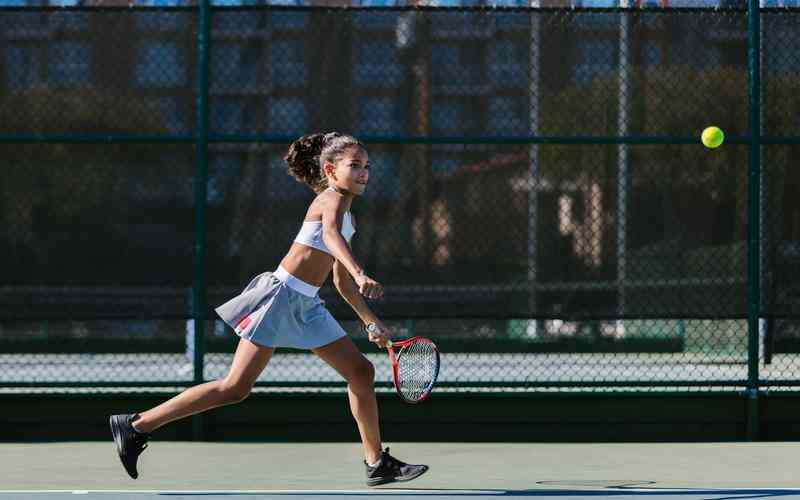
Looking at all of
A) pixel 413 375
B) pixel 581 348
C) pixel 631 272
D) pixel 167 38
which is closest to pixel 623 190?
pixel 631 272

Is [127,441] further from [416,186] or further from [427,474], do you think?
[416,186]

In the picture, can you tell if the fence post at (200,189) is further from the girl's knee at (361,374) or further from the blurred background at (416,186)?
the blurred background at (416,186)

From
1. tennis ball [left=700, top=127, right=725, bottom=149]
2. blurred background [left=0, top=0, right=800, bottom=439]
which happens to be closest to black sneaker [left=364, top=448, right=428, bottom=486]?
tennis ball [left=700, top=127, right=725, bottom=149]

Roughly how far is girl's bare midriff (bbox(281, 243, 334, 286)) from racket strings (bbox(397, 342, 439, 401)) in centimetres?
52

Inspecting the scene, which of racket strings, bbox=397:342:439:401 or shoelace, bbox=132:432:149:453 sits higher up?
racket strings, bbox=397:342:439:401

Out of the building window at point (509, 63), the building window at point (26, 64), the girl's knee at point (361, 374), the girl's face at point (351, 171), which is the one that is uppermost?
the building window at point (509, 63)

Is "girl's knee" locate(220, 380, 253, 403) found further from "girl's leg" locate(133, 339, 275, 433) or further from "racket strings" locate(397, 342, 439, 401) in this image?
"racket strings" locate(397, 342, 439, 401)

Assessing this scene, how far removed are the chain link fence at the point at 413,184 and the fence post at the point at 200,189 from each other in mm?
3801

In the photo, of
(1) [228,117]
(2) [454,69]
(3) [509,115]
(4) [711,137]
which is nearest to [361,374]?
(4) [711,137]

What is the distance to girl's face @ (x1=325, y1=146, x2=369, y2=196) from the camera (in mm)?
5996

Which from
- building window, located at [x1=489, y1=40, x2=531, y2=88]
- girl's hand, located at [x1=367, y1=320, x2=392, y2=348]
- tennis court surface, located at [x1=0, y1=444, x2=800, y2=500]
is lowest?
tennis court surface, located at [x1=0, y1=444, x2=800, y2=500]

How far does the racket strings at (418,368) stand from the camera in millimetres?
5863

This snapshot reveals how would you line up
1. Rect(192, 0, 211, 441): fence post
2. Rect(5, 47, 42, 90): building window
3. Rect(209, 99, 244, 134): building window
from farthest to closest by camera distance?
Rect(209, 99, 244, 134): building window
Rect(5, 47, 42, 90): building window
Rect(192, 0, 211, 441): fence post

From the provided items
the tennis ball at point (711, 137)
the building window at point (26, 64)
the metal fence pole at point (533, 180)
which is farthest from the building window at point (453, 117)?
the tennis ball at point (711, 137)
